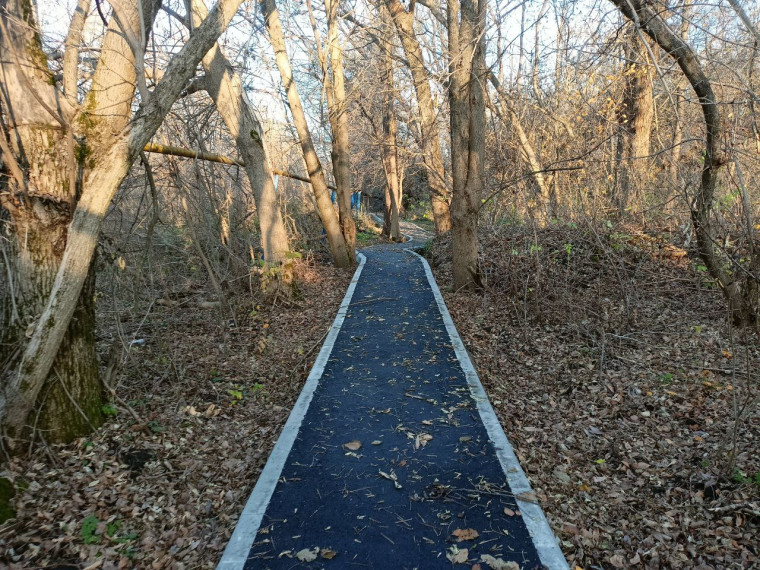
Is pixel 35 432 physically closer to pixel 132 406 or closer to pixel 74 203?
pixel 132 406

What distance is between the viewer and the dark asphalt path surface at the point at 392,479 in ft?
10.6

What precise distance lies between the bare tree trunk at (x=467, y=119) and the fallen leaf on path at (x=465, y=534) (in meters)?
6.99

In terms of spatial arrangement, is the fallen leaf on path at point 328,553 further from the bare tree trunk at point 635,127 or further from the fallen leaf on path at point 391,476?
the bare tree trunk at point 635,127

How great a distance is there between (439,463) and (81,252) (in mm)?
3580

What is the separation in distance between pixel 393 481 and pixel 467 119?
24.2 ft

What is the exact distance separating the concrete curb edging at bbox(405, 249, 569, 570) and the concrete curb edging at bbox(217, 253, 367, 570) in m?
1.92

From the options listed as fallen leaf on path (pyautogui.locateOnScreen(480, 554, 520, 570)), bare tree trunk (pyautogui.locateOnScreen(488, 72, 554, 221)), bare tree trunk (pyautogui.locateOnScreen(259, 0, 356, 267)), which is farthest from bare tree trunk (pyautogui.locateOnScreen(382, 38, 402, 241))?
fallen leaf on path (pyautogui.locateOnScreen(480, 554, 520, 570))

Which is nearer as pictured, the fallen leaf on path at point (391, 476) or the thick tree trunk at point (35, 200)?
the thick tree trunk at point (35, 200)

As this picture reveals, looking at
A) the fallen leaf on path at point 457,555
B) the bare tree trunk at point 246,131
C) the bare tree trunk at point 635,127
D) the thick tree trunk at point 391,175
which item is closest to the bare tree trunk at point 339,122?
the bare tree trunk at point 246,131

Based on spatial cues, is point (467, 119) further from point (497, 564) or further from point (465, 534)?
point (497, 564)

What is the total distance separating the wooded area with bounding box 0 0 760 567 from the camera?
397 cm

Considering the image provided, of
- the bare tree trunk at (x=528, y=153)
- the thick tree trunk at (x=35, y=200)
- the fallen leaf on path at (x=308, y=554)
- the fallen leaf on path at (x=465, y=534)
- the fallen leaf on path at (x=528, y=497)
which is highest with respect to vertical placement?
the bare tree trunk at (x=528, y=153)

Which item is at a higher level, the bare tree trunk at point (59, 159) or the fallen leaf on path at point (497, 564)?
the bare tree trunk at point (59, 159)

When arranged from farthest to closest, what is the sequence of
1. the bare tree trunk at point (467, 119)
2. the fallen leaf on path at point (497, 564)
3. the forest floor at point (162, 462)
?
1. the bare tree trunk at point (467, 119)
2. the forest floor at point (162, 462)
3. the fallen leaf on path at point (497, 564)
